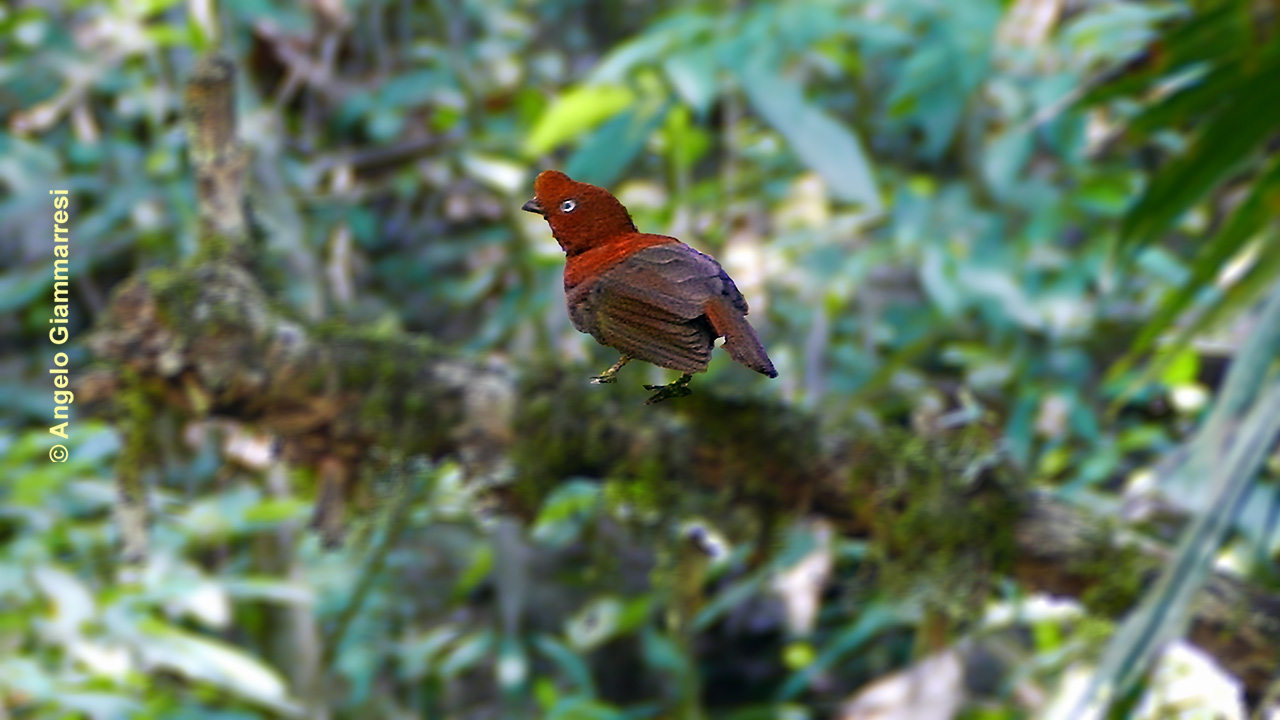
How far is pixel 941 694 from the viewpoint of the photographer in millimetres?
1246

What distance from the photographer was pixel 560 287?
4.21ft

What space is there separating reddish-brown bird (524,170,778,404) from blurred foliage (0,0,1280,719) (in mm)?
812

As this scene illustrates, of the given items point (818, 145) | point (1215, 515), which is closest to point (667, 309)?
point (818, 145)

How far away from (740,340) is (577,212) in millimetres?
50

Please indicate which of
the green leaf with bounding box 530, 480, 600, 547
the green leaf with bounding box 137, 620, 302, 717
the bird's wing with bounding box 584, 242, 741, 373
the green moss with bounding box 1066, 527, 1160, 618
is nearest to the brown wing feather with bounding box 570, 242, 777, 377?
the bird's wing with bounding box 584, 242, 741, 373

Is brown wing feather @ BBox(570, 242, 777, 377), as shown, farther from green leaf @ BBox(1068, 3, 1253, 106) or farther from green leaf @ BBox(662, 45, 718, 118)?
green leaf @ BBox(1068, 3, 1253, 106)

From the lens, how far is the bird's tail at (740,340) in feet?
0.48

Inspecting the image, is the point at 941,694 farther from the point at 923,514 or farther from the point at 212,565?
the point at 212,565

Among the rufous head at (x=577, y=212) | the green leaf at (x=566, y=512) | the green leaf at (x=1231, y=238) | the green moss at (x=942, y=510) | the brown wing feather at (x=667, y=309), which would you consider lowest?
the brown wing feather at (x=667, y=309)

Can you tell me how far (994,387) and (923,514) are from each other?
0.84 m

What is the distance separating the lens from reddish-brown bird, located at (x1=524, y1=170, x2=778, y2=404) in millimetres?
150

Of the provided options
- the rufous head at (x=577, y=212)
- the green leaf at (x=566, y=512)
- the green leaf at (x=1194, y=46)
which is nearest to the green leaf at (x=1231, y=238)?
the green leaf at (x=1194, y=46)

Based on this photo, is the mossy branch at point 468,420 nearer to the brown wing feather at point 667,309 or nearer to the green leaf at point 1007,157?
the green leaf at point 1007,157

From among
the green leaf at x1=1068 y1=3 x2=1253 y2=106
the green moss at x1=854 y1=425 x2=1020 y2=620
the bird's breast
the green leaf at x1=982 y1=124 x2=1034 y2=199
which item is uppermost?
the green leaf at x1=982 y1=124 x2=1034 y2=199
